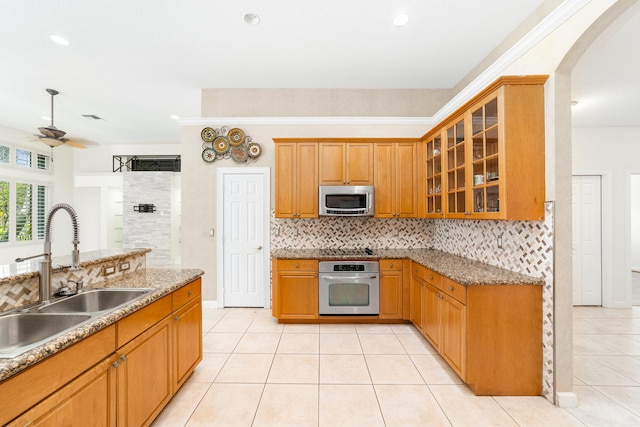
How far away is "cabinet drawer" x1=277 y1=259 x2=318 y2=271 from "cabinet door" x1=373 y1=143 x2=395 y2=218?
109 cm

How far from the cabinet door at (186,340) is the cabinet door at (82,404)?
0.66 m

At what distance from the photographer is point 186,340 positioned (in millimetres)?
2270

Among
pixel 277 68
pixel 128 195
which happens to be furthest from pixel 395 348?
pixel 128 195

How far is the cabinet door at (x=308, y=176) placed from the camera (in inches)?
153

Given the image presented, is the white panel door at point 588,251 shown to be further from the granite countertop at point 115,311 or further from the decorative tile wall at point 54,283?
the decorative tile wall at point 54,283

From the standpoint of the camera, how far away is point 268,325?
366 cm

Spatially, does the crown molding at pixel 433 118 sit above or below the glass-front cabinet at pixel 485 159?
above

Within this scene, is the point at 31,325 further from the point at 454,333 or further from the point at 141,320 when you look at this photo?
the point at 454,333

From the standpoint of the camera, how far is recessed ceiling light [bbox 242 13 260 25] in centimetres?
271

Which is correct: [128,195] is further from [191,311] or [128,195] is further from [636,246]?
[636,246]

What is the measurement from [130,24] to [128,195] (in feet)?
16.2

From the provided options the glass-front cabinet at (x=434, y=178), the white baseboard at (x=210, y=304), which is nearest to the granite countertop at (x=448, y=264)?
the glass-front cabinet at (x=434, y=178)

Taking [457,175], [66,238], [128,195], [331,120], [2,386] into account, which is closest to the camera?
[2,386]

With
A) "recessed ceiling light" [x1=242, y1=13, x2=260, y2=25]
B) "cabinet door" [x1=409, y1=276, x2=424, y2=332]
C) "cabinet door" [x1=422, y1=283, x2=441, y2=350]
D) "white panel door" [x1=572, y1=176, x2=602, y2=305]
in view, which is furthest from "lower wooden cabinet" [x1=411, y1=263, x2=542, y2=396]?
"white panel door" [x1=572, y1=176, x2=602, y2=305]
